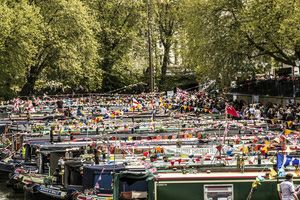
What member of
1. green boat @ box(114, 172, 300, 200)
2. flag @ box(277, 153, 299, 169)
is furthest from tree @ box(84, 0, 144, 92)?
green boat @ box(114, 172, 300, 200)

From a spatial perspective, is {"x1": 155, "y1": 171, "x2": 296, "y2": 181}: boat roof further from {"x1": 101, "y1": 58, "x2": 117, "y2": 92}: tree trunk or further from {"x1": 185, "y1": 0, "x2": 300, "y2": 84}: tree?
{"x1": 101, "y1": 58, "x2": 117, "y2": 92}: tree trunk

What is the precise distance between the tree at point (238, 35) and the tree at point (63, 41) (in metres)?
12.2

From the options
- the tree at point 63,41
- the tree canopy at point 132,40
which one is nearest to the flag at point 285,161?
the tree canopy at point 132,40

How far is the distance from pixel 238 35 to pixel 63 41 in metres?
18.6

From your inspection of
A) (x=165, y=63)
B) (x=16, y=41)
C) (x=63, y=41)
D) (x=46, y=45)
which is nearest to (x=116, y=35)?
(x=165, y=63)

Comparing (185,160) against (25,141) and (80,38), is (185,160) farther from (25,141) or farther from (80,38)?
(80,38)

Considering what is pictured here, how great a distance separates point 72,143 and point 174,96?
19.0 meters

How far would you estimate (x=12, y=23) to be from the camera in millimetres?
62531

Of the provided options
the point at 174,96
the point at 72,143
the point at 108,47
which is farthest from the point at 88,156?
the point at 108,47

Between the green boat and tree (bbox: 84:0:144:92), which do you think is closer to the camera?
the green boat

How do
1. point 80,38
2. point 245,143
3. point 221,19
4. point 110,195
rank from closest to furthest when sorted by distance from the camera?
point 110,195 → point 245,143 → point 221,19 → point 80,38

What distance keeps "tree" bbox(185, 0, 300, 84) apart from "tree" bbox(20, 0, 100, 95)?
1217 cm

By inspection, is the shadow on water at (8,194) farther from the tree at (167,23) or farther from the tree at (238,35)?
the tree at (167,23)

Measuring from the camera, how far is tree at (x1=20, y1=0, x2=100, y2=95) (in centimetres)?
6806
